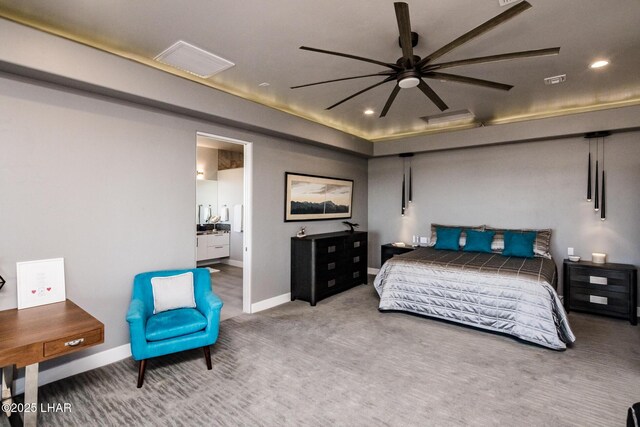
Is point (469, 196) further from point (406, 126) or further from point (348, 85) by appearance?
A: point (348, 85)

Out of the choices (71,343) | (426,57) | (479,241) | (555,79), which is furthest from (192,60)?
(479,241)

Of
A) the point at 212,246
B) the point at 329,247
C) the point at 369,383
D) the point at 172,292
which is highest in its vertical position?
the point at 329,247

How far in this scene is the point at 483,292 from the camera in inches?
150

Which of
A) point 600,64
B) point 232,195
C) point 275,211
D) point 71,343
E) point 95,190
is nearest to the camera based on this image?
point 71,343

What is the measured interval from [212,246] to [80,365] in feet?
15.6

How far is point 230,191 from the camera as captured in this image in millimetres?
7934

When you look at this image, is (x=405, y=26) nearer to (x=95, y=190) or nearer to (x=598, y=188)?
(x=95, y=190)

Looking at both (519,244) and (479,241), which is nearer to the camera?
(519,244)

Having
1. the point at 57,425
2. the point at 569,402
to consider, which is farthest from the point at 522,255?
the point at 57,425

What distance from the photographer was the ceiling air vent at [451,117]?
5.04 m

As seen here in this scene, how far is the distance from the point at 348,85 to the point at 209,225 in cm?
544

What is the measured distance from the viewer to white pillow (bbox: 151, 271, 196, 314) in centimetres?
308

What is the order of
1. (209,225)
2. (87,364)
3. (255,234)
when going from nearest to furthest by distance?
(87,364), (255,234), (209,225)

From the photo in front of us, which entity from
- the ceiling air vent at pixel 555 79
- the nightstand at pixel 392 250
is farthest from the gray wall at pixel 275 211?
the ceiling air vent at pixel 555 79
